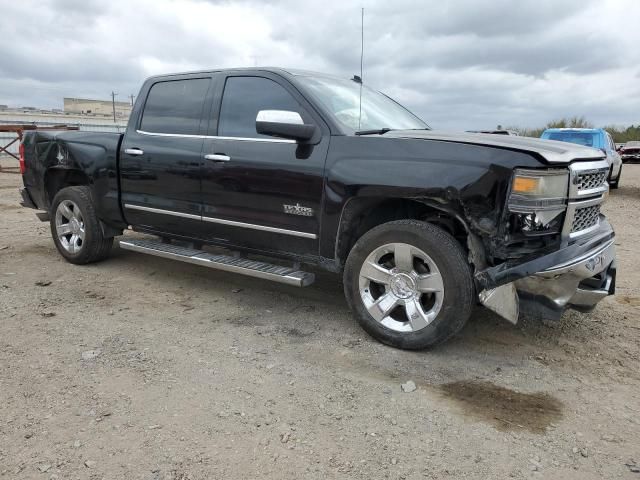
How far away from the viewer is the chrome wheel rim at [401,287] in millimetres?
3471

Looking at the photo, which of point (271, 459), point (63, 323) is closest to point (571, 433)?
point (271, 459)

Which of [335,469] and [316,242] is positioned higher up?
[316,242]

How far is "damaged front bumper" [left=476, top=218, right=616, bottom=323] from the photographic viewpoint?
3150mm

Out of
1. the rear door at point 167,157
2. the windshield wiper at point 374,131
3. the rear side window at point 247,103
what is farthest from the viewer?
the rear door at point 167,157

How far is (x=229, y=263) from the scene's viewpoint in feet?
14.3

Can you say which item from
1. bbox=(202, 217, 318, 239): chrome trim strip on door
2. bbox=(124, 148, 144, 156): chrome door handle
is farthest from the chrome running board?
bbox=(124, 148, 144, 156): chrome door handle

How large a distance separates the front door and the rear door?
186mm

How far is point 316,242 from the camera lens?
13.0ft

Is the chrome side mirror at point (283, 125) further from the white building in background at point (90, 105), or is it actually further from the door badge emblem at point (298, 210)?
the white building in background at point (90, 105)

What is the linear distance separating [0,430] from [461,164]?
9.49ft

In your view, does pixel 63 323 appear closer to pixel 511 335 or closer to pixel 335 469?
pixel 335 469

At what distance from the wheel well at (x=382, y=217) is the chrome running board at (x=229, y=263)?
0.38 metres

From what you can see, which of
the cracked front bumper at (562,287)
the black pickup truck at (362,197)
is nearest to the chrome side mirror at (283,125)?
the black pickup truck at (362,197)

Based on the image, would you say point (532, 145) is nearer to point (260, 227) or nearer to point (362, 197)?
point (362, 197)
